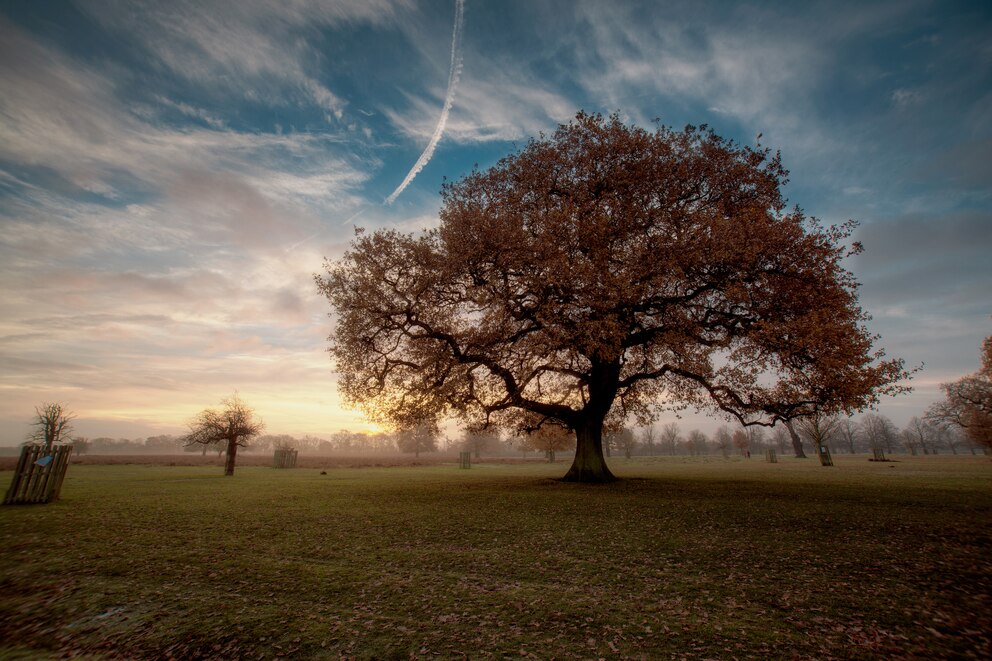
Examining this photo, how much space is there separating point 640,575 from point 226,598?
23.4 feet

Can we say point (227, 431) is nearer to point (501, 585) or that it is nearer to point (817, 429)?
point (501, 585)

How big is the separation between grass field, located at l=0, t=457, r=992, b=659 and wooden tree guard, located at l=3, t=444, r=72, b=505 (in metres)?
3.35

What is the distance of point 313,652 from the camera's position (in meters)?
5.05

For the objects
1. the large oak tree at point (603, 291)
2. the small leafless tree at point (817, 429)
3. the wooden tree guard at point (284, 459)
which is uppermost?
the large oak tree at point (603, 291)

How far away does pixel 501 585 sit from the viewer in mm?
7266

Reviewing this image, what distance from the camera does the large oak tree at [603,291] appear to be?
18547 millimetres

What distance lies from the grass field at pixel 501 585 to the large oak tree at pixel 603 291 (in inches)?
310

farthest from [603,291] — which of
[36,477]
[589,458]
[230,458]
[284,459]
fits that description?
[284,459]

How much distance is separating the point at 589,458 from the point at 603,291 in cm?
1212

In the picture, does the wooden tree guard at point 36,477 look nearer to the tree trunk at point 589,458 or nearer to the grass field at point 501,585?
the grass field at point 501,585

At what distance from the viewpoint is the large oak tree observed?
60.8 ft

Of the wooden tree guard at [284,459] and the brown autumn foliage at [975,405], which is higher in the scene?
the brown autumn foliage at [975,405]

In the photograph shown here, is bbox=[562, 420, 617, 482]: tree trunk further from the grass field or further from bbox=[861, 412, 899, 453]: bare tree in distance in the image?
bbox=[861, 412, 899, 453]: bare tree in distance

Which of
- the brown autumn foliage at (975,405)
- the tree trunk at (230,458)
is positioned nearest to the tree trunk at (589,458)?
the tree trunk at (230,458)
